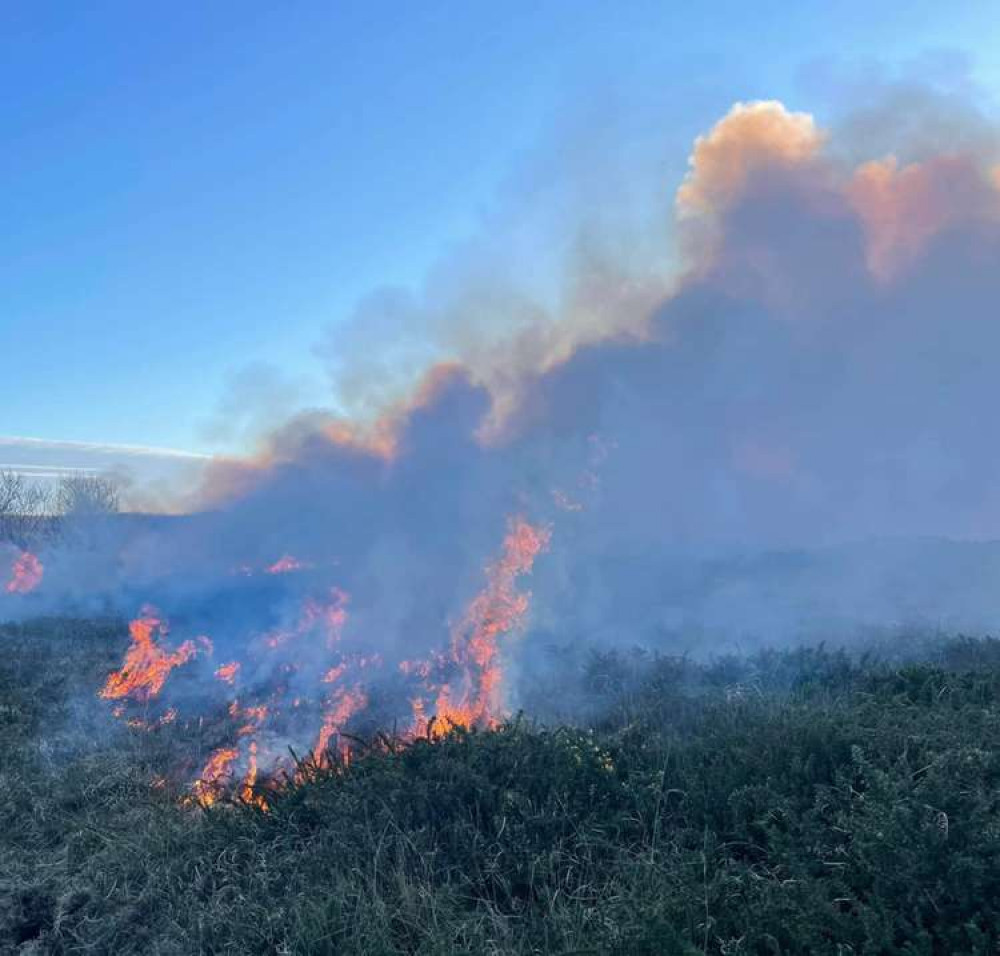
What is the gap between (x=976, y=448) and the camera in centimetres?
1731

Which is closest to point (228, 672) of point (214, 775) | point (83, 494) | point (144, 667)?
point (144, 667)

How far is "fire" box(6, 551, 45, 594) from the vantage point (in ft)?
59.5

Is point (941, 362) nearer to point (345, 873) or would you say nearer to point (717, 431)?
point (717, 431)

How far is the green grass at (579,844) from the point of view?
3.46 metres

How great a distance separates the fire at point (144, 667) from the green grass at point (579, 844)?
3.15m

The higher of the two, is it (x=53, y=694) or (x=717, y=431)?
(x=717, y=431)

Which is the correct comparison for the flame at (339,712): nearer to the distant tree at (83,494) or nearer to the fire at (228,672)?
the fire at (228,672)

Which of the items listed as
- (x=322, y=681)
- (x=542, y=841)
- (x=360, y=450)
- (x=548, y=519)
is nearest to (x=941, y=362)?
(x=548, y=519)

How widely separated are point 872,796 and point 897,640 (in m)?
7.12

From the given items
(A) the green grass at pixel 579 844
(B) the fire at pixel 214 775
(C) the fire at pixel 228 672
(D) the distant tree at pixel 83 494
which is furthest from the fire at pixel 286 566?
(D) the distant tree at pixel 83 494

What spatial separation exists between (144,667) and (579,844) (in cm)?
848

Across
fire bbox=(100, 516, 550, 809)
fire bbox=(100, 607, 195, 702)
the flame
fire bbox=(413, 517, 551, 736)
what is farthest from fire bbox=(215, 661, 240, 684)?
fire bbox=(413, 517, 551, 736)

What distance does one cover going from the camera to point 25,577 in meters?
18.4

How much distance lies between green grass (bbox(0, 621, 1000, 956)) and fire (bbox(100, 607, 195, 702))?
124 inches
